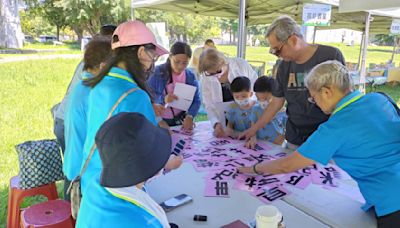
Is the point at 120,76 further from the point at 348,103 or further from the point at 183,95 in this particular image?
the point at 183,95

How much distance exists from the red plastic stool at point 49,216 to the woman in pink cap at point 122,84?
70cm

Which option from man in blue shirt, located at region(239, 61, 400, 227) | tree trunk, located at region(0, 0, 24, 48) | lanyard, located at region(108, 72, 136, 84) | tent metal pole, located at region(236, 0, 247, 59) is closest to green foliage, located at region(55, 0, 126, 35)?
tree trunk, located at region(0, 0, 24, 48)

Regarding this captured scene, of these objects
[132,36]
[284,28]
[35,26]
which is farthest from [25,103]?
[35,26]

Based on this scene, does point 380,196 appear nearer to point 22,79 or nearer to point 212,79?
point 212,79

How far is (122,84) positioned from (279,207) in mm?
817

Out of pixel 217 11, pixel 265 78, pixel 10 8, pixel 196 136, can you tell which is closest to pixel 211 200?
pixel 196 136

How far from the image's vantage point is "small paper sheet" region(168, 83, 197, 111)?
2560 millimetres

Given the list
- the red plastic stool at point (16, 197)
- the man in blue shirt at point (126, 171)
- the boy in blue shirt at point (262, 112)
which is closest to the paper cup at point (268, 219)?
the man in blue shirt at point (126, 171)

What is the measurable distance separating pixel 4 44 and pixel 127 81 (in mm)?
18756

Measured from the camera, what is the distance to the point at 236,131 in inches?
96.9

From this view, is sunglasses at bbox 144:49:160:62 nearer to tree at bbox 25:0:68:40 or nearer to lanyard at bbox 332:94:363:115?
lanyard at bbox 332:94:363:115

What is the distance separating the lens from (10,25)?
16.0 m

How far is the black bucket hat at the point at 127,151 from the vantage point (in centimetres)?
78

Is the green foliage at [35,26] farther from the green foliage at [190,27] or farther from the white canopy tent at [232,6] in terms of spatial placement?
the white canopy tent at [232,6]
